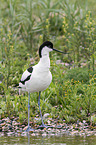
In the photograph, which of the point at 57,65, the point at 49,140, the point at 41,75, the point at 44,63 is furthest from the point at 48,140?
the point at 57,65

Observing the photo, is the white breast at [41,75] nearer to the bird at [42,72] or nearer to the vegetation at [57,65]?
the bird at [42,72]

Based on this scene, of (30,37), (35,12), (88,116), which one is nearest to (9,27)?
(30,37)

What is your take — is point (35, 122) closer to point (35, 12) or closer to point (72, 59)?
point (72, 59)

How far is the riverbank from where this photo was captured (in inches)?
220

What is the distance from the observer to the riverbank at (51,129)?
5582 millimetres

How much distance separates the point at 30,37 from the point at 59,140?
196 inches

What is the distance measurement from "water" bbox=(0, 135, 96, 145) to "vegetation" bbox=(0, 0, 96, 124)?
2.80ft

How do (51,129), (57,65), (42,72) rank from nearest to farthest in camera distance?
(42,72) < (51,129) < (57,65)

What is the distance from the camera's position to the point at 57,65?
315 inches

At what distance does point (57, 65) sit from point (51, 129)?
8.24ft

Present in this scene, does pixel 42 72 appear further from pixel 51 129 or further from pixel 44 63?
pixel 51 129

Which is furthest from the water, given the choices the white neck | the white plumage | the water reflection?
the white neck

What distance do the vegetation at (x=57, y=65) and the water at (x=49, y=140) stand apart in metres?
0.85

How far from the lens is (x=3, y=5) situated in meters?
11.7
